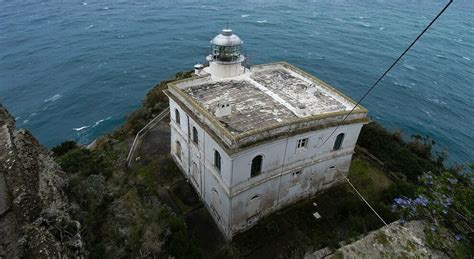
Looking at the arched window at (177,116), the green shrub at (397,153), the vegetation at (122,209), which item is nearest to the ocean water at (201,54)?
the green shrub at (397,153)

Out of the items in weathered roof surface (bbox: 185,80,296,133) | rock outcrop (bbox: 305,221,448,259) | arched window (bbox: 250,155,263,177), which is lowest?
arched window (bbox: 250,155,263,177)

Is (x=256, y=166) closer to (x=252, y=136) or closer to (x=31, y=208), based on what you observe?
(x=252, y=136)

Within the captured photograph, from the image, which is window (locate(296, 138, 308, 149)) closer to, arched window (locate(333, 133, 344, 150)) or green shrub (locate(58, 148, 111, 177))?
arched window (locate(333, 133, 344, 150))

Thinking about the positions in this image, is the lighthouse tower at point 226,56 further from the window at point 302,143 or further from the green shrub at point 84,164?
the green shrub at point 84,164

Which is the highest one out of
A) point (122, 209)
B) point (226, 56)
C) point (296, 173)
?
point (226, 56)

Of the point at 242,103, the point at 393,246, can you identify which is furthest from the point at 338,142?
the point at 393,246

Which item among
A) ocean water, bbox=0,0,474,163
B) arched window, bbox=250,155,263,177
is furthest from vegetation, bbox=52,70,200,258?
ocean water, bbox=0,0,474,163
